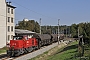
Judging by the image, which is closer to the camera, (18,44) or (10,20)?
(18,44)

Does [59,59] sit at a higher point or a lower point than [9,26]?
lower

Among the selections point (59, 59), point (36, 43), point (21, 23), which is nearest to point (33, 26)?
point (21, 23)

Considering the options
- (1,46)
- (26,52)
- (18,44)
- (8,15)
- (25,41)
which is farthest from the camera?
(8,15)

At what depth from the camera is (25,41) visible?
1364 inches

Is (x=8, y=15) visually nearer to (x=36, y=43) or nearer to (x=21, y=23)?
(x=36, y=43)

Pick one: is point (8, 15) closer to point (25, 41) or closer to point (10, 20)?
point (10, 20)

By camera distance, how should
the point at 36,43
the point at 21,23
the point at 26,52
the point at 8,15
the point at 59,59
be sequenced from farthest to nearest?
the point at 21,23 < the point at 8,15 < the point at 36,43 < the point at 26,52 < the point at 59,59

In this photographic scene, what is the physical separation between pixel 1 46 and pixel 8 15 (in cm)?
992

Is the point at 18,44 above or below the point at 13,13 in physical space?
below

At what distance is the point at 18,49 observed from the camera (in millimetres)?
32156

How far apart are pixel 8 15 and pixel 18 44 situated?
28.4 meters

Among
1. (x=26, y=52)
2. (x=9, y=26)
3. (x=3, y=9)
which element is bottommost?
(x=26, y=52)

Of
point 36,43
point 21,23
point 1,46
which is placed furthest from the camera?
point 21,23

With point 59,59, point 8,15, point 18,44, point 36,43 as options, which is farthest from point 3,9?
point 59,59
